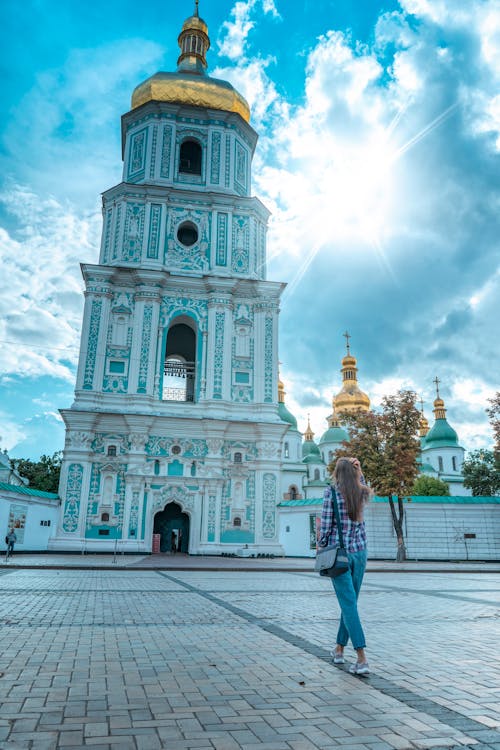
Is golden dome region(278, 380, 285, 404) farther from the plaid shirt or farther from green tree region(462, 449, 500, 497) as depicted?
the plaid shirt

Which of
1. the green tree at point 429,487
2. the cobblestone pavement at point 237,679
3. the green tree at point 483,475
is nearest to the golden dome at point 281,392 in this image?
the green tree at point 429,487

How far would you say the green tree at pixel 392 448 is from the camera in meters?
27.6

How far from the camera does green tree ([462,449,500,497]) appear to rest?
4159 cm

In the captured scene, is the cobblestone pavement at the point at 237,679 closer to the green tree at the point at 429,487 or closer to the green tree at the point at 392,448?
the green tree at the point at 392,448

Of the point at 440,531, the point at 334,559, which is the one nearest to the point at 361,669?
the point at 334,559

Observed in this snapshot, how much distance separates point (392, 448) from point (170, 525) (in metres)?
11.2

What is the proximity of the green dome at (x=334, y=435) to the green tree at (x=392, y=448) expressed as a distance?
33.4 m

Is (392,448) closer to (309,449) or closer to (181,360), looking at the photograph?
(181,360)

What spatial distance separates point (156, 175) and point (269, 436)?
15449mm

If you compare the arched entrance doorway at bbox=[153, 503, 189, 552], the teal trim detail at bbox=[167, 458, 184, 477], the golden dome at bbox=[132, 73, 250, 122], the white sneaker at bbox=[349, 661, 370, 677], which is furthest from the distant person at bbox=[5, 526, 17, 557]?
the golden dome at bbox=[132, 73, 250, 122]

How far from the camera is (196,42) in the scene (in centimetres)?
4134

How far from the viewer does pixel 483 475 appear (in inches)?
1656

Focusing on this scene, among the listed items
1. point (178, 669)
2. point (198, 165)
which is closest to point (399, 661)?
point (178, 669)

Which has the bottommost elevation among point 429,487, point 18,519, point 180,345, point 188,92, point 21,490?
point 18,519
